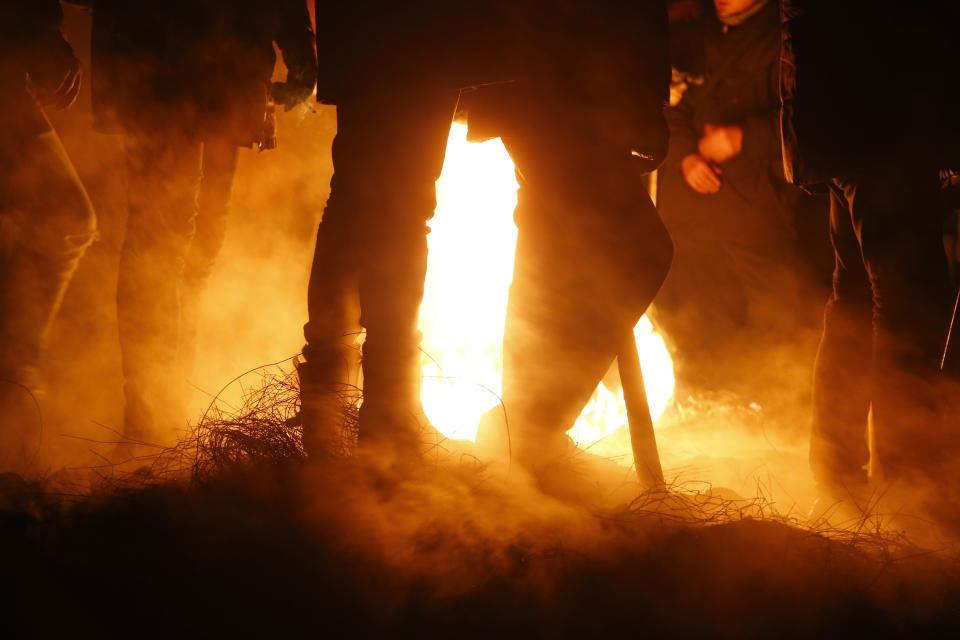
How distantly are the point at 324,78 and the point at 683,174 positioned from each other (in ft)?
11.0

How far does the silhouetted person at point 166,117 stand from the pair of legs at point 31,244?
0.74 feet

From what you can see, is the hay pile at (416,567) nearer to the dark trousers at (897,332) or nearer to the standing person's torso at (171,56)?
the dark trousers at (897,332)

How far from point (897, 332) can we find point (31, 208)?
3461mm

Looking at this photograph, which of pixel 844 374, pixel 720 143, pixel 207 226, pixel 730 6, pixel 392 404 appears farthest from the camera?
pixel 720 143

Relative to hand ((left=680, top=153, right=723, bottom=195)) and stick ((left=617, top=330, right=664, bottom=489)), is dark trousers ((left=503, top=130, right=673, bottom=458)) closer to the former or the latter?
stick ((left=617, top=330, right=664, bottom=489))

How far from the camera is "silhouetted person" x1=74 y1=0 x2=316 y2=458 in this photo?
258 cm

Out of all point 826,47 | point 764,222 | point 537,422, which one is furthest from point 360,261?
point 764,222

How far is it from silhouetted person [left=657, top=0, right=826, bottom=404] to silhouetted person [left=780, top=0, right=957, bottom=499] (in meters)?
2.03

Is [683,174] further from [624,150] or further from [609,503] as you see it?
[609,503]

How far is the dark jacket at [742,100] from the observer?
424 centimetres

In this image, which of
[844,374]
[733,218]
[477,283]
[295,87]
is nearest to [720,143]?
[733,218]

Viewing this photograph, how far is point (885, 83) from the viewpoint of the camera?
85.7 inches

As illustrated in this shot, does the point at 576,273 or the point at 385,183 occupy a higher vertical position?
the point at 385,183

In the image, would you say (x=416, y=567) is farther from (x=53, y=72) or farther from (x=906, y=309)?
(x=53, y=72)
